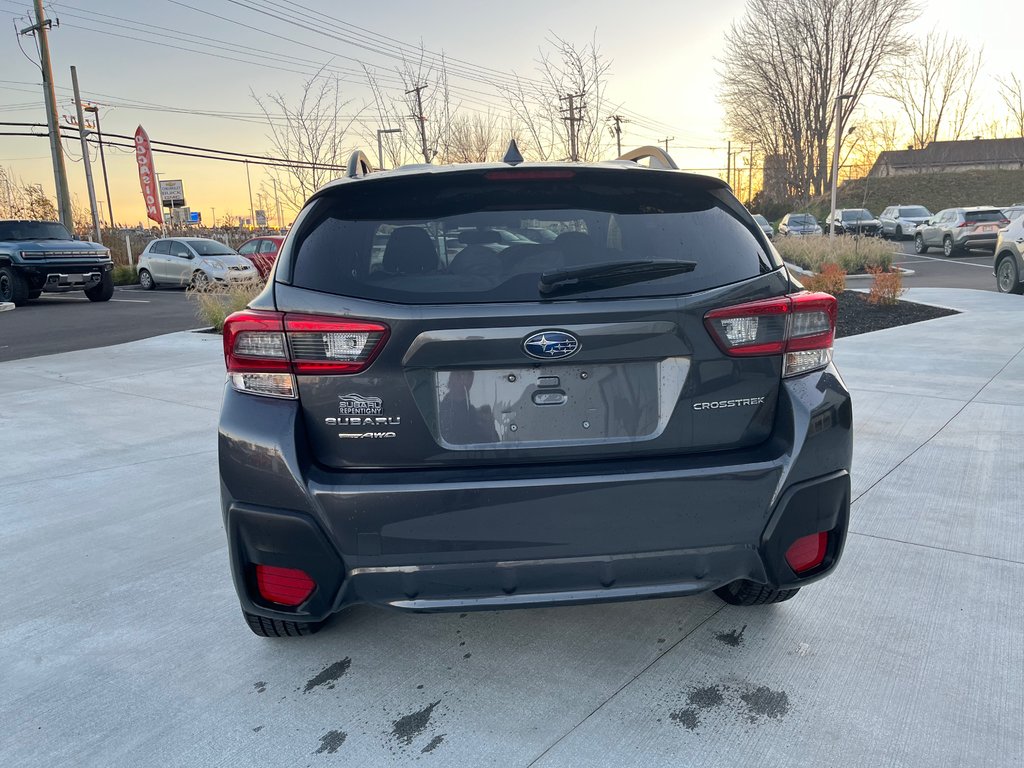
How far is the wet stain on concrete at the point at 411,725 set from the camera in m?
2.15

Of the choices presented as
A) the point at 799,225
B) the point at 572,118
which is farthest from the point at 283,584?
the point at 799,225

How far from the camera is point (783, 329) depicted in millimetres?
2146

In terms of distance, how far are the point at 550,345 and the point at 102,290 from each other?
64.5 ft

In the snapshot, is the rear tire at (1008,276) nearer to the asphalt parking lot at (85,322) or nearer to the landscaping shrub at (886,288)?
the landscaping shrub at (886,288)

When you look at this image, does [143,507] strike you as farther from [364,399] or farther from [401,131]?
[401,131]

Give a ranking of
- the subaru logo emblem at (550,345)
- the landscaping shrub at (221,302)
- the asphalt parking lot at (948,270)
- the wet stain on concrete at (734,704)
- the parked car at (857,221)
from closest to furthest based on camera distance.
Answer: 1. the subaru logo emblem at (550,345)
2. the wet stain on concrete at (734,704)
3. the landscaping shrub at (221,302)
4. the asphalt parking lot at (948,270)
5. the parked car at (857,221)

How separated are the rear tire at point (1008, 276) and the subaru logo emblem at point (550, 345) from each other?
45.8 ft

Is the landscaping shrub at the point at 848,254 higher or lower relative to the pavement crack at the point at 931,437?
higher

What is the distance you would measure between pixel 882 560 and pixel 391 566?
7.59 ft

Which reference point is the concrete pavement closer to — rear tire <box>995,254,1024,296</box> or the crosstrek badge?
the crosstrek badge

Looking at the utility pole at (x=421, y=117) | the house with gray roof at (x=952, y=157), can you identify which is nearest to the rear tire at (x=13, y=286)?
the utility pole at (x=421, y=117)

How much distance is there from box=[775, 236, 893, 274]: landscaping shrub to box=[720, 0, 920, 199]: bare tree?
31631 millimetres

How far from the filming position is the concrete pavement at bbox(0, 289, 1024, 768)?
82.9 inches

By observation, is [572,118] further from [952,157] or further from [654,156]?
[952,157]
